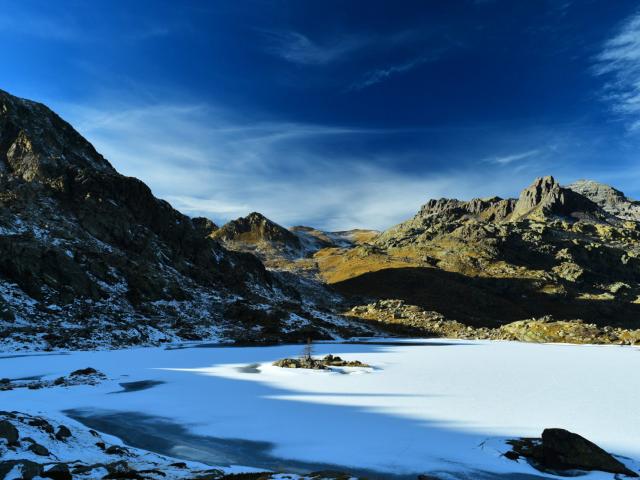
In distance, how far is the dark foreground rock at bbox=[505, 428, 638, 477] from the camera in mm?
10062

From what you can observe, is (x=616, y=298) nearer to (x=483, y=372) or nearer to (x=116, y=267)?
(x=483, y=372)

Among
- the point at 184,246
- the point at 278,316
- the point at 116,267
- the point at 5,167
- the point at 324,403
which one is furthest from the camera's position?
the point at 184,246

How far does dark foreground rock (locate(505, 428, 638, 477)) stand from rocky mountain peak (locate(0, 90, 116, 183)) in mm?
85506

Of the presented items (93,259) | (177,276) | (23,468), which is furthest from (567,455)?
(177,276)

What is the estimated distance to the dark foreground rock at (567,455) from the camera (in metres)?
10.1

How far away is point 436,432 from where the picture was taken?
12.9 meters

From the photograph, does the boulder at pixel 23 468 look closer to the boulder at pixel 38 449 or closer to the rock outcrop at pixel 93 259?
the boulder at pixel 38 449

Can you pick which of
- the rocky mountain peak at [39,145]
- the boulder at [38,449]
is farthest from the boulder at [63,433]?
the rocky mountain peak at [39,145]

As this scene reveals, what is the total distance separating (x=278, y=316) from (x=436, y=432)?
183 feet

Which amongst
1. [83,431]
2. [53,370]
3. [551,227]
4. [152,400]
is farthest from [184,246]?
[551,227]

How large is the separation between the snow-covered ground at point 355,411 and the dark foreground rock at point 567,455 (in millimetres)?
419

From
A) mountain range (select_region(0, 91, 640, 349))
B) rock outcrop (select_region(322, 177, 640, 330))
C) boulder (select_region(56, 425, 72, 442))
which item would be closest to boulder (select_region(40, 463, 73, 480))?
boulder (select_region(56, 425, 72, 442))

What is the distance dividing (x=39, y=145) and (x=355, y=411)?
90.2 meters

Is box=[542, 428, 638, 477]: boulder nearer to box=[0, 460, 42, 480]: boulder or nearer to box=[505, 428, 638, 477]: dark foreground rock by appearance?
box=[505, 428, 638, 477]: dark foreground rock
